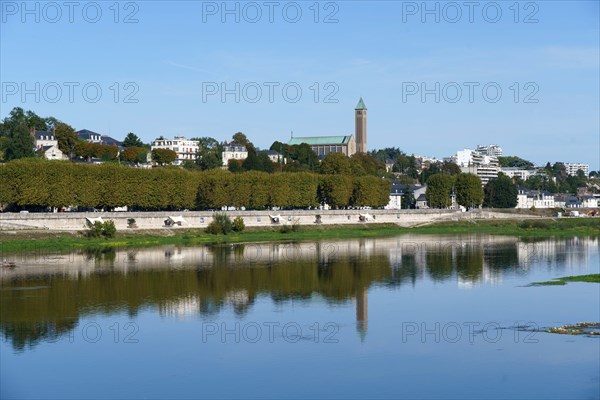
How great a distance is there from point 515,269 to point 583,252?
14213mm

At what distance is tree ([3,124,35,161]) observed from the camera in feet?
331

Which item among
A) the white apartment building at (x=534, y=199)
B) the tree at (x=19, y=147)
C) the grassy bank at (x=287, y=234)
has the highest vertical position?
the tree at (x=19, y=147)

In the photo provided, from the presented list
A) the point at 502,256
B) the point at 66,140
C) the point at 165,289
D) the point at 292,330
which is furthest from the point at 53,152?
the point at 292,330

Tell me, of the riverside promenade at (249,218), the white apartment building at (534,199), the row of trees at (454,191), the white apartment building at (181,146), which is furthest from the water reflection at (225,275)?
the white apartment building at (181,146)

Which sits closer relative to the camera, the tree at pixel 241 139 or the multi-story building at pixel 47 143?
the multi-story building at pixel 47 143

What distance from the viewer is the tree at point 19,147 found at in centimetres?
10094

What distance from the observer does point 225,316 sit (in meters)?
31.5

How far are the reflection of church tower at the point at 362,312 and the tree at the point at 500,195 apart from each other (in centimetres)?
9231

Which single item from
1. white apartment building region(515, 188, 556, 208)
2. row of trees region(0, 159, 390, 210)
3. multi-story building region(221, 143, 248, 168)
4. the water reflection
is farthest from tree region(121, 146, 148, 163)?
the water reflection

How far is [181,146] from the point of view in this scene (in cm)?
16512

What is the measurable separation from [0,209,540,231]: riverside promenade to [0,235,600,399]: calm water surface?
13220 millimetres

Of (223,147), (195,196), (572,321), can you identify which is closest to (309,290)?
(572,321)

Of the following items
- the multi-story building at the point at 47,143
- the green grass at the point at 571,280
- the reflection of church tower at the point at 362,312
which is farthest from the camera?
the multi-story building at the point at 47,143

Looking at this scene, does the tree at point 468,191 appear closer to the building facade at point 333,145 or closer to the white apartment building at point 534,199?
the white apartment building at point 534,199
